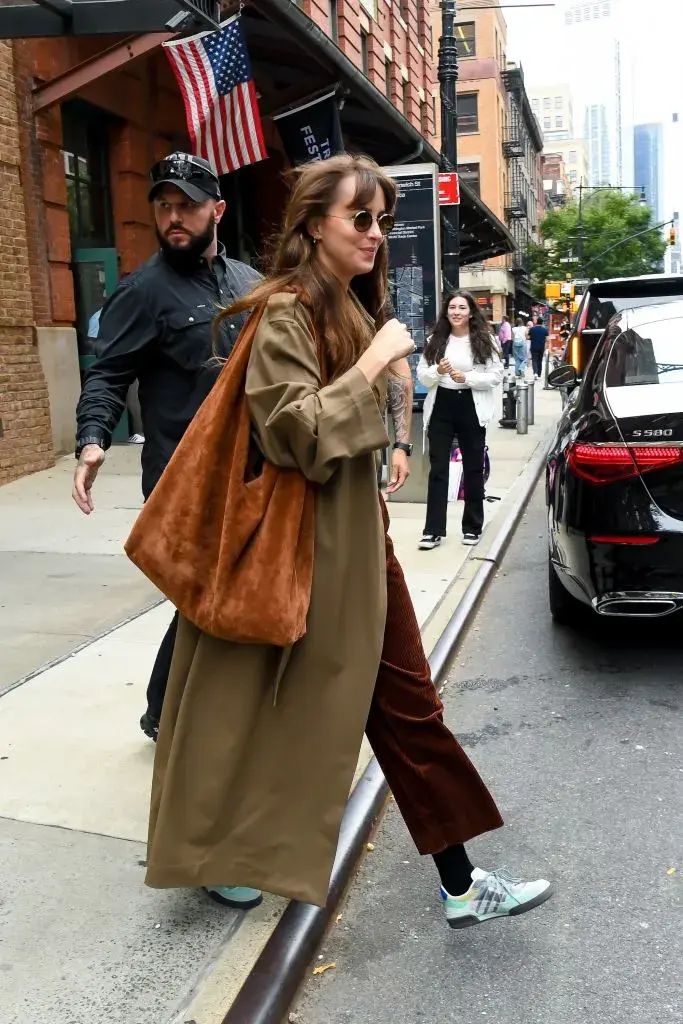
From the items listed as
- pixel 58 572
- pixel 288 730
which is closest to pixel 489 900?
pixel 288 730

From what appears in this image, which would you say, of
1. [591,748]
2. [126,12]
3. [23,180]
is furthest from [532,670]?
[23,180]

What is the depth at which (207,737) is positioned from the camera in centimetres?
244

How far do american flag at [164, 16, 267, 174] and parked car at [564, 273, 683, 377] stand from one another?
14.2 ft

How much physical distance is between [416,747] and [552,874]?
0.81 m

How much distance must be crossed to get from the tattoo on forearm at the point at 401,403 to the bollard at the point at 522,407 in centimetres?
1232

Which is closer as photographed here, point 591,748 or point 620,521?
point 591,748

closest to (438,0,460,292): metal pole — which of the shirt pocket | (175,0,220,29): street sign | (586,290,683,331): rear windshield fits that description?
(586,290,683,331): rear windshield

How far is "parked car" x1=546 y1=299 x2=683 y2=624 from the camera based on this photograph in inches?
170

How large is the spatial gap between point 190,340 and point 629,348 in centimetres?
268

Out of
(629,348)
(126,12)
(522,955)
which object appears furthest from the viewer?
(126,12)

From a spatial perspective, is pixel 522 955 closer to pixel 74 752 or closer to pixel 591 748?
pixel 591 748

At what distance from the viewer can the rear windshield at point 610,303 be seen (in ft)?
31.6

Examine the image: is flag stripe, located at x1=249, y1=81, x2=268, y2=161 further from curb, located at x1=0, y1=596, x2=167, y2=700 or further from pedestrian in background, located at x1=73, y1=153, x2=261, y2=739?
pedestrian in background, located at x1=73, y1=153, x2=261, y2=739

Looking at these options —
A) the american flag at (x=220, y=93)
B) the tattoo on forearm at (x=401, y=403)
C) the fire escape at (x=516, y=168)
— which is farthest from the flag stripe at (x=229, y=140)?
the fire escape at (x=516, y=168)
